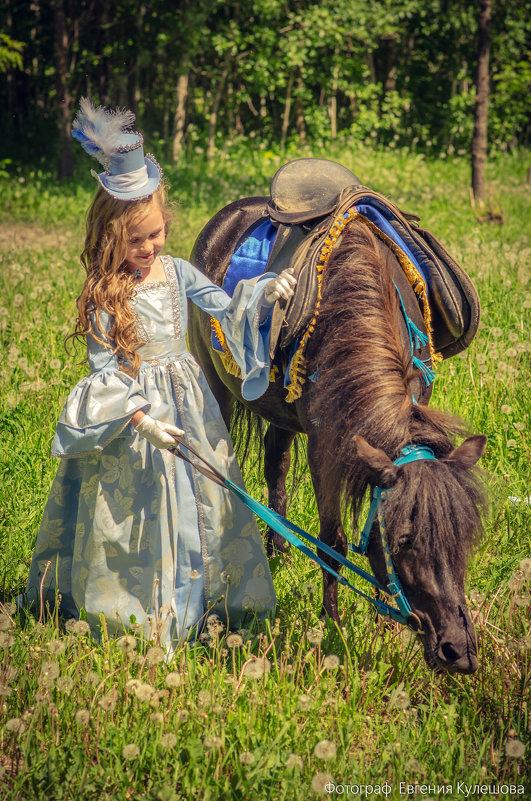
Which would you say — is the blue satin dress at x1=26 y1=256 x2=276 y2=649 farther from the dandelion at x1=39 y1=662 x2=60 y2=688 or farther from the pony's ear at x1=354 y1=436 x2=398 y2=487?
the pony's ear at x1=354 y1=436 x2=398 y2=487

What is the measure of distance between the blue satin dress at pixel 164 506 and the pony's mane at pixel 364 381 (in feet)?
0.94

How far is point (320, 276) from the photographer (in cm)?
283

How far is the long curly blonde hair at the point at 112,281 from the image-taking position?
9.21 ft

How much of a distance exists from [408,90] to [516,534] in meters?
19.0

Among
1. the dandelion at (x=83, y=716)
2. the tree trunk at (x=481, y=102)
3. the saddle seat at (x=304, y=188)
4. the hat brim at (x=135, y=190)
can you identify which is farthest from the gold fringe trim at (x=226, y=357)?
the tree trunk at (x=481, y=102)

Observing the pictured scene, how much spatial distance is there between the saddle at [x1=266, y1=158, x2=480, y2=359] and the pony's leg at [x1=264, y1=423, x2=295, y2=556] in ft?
3.71

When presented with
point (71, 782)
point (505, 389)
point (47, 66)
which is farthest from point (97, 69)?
point (71, 782)

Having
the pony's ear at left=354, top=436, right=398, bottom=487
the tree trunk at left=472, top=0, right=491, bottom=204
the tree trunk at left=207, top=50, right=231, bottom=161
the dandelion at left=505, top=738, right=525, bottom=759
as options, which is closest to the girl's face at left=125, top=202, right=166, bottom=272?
the pony's ear at left=354, top=436, right=398, bottom=487

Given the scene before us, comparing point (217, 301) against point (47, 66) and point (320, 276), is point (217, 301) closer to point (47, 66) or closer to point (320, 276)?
point (320, 276)

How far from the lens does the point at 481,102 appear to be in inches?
408

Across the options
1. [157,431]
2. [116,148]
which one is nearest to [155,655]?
[157,431]

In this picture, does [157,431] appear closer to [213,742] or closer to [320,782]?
[213,742]

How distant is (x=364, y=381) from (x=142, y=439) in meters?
1.02

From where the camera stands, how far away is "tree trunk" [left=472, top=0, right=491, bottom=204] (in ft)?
32.8
